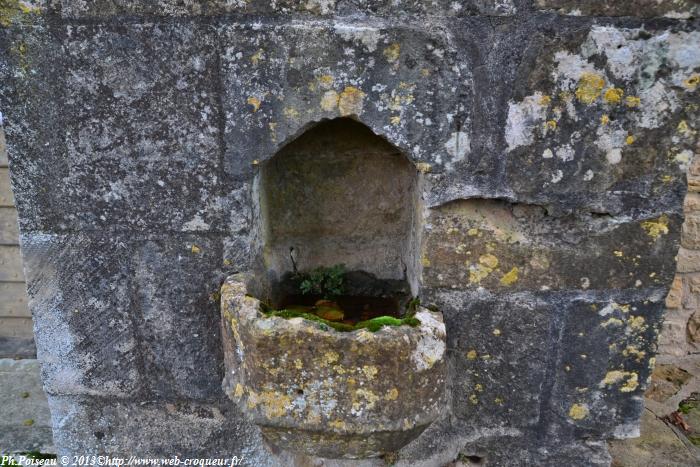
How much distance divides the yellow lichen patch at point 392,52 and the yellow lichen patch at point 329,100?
18 centimetres

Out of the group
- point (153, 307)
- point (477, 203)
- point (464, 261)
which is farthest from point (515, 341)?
point (153, 307)

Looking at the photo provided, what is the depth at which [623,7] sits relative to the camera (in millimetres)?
1306

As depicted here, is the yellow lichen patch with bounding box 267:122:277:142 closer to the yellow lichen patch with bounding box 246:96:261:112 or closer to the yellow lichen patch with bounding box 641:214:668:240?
A: the yellow lichen patch with bounding box 246:96:261:112

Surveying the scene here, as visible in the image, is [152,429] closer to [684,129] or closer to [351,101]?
[351,101]

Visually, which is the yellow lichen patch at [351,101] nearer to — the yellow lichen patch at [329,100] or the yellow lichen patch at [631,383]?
the yellow lichen patch at [329,100]

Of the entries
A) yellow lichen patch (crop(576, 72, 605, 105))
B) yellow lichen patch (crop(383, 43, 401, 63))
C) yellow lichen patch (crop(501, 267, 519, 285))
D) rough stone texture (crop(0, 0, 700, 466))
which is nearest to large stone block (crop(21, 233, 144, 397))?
rough stone texture (crop(0, 0, 700, 466))

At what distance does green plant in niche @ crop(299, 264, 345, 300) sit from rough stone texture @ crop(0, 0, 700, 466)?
1.17 ft

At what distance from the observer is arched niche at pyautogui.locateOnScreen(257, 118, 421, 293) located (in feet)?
6.14

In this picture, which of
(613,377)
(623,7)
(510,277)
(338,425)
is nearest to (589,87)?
(623,7)

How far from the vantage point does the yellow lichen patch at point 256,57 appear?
1.37m

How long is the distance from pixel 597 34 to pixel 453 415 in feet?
4.30

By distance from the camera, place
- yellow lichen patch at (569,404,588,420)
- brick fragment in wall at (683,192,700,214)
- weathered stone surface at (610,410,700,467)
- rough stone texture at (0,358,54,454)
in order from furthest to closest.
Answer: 1. brick fragment in wall at (683,192,700,214)
2. rough stone texture at (0,358,54,454)
3. weathered stone surface at (610,410,700,467)
4. yellow lichen patch at (569,404,588,420)

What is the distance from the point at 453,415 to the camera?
1.73m

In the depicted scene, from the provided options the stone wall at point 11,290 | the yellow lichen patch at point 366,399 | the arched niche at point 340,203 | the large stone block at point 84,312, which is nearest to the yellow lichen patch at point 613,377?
the arched niche at point 340,203
